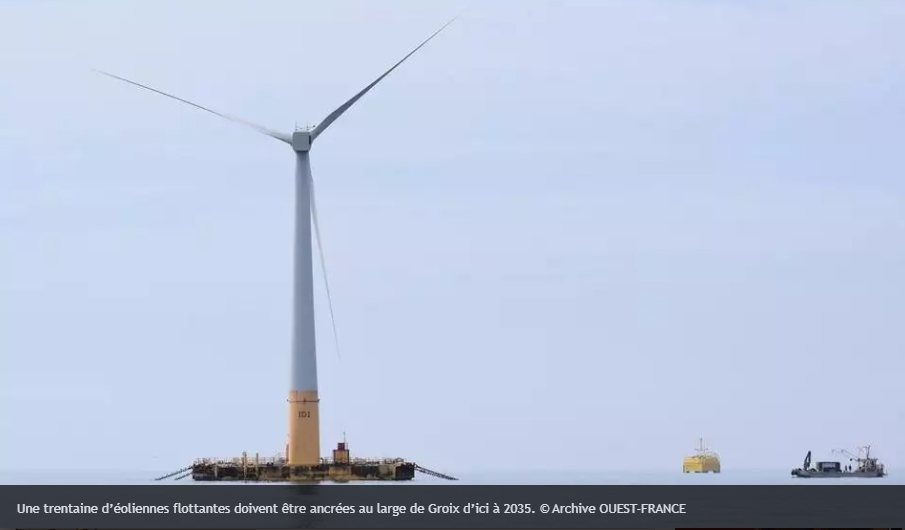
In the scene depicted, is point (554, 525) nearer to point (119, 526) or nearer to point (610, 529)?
point (610, 529)

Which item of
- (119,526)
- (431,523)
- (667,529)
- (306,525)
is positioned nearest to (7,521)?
(119,526)

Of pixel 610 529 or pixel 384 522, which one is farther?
pixel 384 522

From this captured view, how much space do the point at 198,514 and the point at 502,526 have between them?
34.0 m

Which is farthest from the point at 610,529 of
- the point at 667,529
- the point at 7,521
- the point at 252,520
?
the point at 7,521

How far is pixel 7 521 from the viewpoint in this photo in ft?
645

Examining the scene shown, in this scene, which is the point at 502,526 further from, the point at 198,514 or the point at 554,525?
the point at 198,514

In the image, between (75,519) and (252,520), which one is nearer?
(75,519)

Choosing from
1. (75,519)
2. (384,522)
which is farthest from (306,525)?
(75,519)

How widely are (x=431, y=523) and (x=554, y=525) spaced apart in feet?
53.8

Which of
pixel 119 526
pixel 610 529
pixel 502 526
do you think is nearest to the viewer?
pixel 610 529

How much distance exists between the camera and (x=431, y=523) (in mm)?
187125

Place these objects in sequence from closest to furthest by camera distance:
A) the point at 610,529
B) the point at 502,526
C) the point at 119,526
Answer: the point at 610,529, the point at 119,526, the point at 502,526

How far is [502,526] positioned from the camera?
198 m

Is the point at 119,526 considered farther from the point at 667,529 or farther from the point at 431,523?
the point at 667,529
